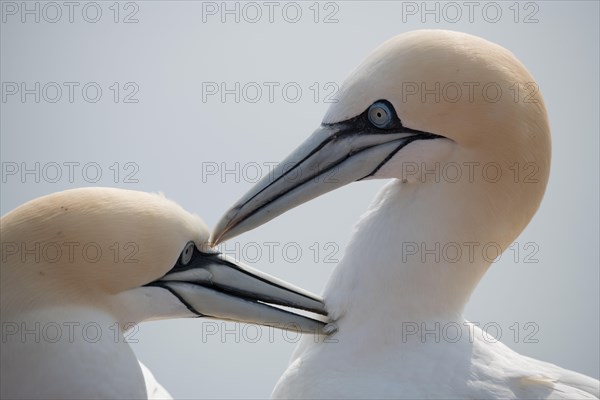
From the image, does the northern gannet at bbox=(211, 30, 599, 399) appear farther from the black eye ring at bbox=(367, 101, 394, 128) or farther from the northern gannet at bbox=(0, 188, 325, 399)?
the northern gannet at bbox=(0, 188, 325, 399)

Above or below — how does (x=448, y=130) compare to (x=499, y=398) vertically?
above

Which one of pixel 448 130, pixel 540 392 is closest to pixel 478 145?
pixel 448 130

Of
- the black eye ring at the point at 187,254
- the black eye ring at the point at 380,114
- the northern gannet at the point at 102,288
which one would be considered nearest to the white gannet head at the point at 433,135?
the black eye ring at the point at 380,114

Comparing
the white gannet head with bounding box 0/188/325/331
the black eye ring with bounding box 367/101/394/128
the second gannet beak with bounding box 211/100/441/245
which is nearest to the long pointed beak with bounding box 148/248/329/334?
the white gannet head with bounding box 0/188/325/331

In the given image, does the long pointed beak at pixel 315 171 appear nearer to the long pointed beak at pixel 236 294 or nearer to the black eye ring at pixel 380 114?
the black eye ring at pixel 380 114

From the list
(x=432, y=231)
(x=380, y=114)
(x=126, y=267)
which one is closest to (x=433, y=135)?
(x=380, y=114)

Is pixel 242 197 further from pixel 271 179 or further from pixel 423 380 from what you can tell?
pixel 423 380
